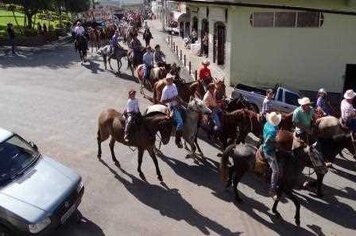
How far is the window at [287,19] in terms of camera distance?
824 inches

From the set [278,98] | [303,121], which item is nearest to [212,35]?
[278,98]

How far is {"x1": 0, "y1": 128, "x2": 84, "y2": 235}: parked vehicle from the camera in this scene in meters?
8.66

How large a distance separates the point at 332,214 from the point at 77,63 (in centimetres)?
2142

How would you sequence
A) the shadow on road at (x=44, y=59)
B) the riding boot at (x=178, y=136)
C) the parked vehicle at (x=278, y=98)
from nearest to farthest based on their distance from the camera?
1. the riding boot at (x=178, y=136)
2. the parked vehicle at (x=278, y=98)
3. the shadow on road at (x=44, y=59)

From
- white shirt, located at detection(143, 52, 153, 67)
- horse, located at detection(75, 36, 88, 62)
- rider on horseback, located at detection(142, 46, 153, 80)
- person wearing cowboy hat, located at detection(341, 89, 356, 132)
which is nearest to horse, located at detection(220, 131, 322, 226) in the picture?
person wearing cowboy hat, located at detection(341, 89, 356, 132)

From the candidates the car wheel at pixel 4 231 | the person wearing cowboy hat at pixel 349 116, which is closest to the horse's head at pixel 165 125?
the car wheel at pixel 4 231

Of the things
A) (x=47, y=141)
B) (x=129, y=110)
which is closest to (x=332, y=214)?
(x=129, y=110)

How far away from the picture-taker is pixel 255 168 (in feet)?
36.4

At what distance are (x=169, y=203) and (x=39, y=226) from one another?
3.60 meters

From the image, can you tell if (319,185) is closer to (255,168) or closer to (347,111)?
(255,168)

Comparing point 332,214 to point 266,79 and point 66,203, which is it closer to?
point 66,203

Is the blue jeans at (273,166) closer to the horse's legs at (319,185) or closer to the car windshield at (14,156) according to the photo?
the horse's legs at (319,185)

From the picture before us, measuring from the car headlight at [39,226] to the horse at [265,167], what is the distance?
4.62m

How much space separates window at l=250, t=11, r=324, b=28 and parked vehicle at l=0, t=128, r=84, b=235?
47.3 feet
